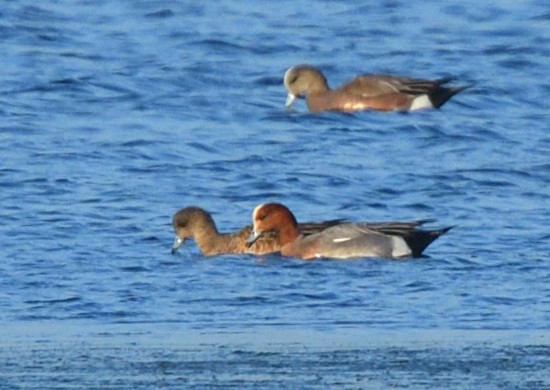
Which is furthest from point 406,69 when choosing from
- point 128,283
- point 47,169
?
point 128,283

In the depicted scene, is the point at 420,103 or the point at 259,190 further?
the point at 420,103

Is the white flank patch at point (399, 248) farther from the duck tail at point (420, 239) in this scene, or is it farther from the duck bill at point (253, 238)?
the duck bill at point (253, 238)

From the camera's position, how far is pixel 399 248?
12000mm

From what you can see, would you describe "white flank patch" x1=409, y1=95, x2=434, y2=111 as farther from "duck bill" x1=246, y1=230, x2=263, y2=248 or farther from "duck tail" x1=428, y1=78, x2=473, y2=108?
"duck bill" x1=246, y1=230, x2=263, y2=248

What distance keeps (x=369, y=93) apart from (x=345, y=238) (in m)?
6.73

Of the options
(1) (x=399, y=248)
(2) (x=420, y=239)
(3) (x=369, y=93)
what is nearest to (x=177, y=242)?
(1) (x=399, y=248)

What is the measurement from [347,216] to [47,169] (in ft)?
8.39

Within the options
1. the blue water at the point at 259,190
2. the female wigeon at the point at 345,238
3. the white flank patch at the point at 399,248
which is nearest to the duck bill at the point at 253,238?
the female wigeon at the point at 345,238

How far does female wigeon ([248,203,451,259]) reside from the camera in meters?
12.1

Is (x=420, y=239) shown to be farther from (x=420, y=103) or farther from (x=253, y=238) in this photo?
(x=420, y=103)

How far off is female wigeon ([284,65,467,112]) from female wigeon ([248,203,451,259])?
627 cm

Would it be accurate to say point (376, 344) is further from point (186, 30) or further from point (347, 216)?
point (186, 30)

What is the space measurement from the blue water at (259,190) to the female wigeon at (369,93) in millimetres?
207

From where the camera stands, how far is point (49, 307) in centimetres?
1005
